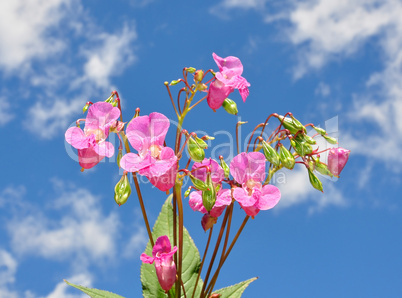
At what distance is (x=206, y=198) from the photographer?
126 cm

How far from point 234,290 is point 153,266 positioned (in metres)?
0.26

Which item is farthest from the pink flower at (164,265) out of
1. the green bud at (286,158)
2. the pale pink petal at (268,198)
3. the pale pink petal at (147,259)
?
the green bud at (286,158)

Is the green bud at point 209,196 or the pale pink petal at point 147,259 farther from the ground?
the green bud at point 209,196

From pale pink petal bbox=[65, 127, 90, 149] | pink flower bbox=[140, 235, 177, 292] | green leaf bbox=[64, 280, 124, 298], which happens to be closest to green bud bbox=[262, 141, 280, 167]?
pink flower bbox=[140, 235, 177, 292]

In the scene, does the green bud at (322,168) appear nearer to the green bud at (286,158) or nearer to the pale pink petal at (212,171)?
the green bud at (286,158)

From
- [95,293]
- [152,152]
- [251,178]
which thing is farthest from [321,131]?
[95,293]

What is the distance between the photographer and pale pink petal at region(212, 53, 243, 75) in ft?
4.66

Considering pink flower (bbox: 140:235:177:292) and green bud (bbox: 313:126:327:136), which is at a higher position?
green bud (bbox: 313:126:327:136)

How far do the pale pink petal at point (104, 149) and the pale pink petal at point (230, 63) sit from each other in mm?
391

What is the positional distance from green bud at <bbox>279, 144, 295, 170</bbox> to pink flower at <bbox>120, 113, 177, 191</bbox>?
0.28 meters

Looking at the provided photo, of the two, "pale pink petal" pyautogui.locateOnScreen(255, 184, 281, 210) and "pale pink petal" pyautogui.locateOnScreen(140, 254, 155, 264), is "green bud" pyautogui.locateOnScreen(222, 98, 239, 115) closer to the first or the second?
"pale pink petal" pyautogui.locateOnScreen(255, 184, 281, 210)

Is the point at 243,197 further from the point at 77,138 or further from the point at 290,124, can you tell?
the point at 77,138

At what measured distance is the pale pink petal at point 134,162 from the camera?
1198 mm

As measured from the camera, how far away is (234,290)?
152cm
